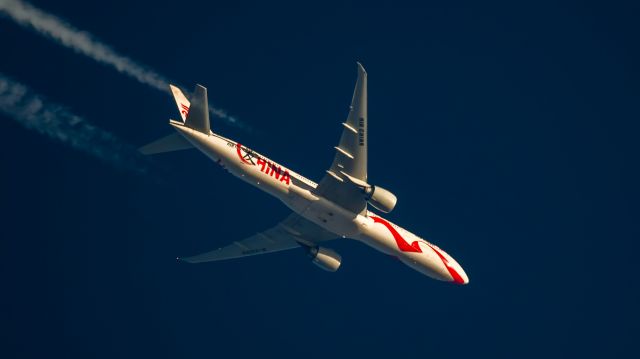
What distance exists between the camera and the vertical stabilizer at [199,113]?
3653cm

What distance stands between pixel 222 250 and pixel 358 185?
10419 mm

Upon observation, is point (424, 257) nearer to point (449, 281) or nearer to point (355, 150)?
point (449, 281)

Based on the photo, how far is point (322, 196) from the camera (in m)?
39.8

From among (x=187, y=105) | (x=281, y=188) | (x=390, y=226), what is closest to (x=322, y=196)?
(x=281, y=188)

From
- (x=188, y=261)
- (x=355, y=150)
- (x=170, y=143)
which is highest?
(x=355, y=150)

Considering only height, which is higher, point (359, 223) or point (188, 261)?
point (359, 223)

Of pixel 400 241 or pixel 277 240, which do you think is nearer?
pixel 400 241

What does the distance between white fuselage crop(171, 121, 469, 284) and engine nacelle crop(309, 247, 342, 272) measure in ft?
5.60

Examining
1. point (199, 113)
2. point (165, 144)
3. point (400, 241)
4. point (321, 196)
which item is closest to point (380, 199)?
point (321, 196)

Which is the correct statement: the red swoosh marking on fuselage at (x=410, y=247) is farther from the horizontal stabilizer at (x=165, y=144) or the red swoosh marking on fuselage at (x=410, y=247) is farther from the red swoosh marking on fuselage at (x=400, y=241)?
the horizontal stabilizer at (x=165, y=144)

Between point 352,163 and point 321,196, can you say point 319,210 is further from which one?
point 352,163

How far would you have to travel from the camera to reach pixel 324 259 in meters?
44.5

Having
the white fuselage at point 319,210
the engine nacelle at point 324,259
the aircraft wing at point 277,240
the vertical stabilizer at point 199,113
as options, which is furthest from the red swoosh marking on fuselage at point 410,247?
the vertical stabilizer at point 199,113

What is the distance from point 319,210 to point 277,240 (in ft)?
18.8
